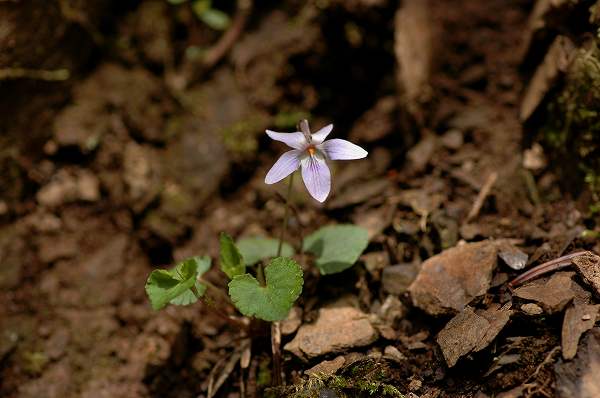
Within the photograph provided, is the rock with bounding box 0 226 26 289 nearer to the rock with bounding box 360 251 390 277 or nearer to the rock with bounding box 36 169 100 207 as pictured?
the rock with bounding box 36 169 100 207

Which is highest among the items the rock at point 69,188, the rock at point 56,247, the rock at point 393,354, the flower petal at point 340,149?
the flower petal at point 340,149

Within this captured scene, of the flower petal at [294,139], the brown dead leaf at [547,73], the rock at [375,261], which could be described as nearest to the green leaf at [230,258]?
the flower petal at [294,139]

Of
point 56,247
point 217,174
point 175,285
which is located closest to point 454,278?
point 175,285

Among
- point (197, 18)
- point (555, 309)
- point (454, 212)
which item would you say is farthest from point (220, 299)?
point (197, 18)

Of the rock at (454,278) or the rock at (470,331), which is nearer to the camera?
the rock at (470,331)

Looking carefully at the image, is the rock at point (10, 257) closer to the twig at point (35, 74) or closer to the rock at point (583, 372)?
the twig at point (35, 74)

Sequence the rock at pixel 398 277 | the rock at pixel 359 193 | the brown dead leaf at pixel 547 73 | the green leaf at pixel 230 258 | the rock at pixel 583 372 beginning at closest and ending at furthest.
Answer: the rock at pixel 583 372 → the green leaf at pixel 230 258 → the rock at pixel 398 277 → the brown dead leaf at pixel 547 73 → the rock at pixel 359 193
